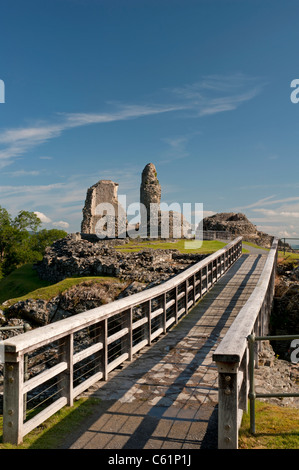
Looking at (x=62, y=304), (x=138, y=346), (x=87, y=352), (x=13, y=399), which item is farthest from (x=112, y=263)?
(x=13, y=399)

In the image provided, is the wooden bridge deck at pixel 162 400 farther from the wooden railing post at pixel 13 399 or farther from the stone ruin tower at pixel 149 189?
the stone ruin tower at pixel 149 189

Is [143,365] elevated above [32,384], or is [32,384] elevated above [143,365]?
[32,384]

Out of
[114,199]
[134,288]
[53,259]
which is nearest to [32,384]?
[134,288]

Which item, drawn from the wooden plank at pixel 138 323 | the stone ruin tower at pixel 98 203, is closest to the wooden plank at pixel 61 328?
the wooden plank at pixel 138 323

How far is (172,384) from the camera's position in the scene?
5.71 meters

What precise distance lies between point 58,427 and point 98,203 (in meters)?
42.6

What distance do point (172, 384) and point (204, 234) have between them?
111 ft

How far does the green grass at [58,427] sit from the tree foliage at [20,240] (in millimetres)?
40669

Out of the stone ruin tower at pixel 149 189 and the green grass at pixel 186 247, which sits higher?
the stone ruin tower at pixel 149 189

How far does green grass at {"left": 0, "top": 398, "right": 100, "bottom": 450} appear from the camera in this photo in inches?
156

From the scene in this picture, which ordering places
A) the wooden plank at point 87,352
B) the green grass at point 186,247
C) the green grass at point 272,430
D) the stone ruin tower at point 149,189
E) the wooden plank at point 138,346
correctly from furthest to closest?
the stone ruin tower at point 149,189
the green grass at point 186,247
the wooden plank at point 138,346
the wooden plank at point 87,352
the green grass at point 272,430

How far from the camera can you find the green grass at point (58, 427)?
3955mm

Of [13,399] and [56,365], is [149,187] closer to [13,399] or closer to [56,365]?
[56,365]
